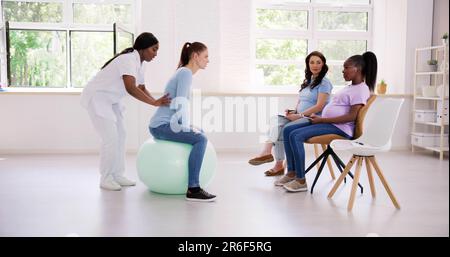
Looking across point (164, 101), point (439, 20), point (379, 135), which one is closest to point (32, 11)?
point (164, 101)

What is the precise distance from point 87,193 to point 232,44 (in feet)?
10.7

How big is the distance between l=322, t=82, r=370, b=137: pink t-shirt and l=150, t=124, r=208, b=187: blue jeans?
3.30 ft

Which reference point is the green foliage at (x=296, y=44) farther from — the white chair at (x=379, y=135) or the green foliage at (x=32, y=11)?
the white chair at (x=379, y=135)

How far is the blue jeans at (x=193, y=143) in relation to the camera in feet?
11.1

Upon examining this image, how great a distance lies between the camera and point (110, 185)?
386 centimetres

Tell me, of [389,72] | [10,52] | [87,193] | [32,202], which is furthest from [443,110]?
[10,52]

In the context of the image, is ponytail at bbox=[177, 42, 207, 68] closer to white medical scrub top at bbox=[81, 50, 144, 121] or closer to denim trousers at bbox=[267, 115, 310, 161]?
white medical scrub top at bbox=[81, 50, 144, 121]

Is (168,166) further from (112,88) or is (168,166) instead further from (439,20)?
(439,20)

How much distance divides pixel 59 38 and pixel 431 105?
5.13 meters

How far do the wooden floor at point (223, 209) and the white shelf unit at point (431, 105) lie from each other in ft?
4.10

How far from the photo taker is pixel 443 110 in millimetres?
5617

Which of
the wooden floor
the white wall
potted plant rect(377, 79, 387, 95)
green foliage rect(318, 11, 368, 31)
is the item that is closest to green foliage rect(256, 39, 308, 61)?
green foliage rect(318, 11, 368, 31)

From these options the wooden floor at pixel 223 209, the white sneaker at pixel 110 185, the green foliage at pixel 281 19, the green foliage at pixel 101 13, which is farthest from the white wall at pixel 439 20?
the white sneaker at pixel 110 185

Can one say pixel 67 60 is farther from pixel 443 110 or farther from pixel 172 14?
pixel 443 110
